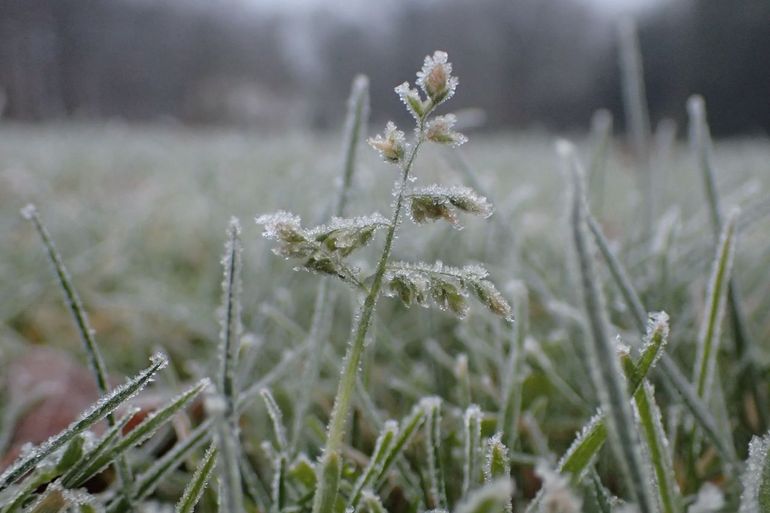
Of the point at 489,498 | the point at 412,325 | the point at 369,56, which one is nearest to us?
the point at 489,498

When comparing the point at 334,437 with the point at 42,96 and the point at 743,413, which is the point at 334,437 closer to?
the point at 743,413

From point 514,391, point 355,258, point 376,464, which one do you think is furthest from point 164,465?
point 355,258

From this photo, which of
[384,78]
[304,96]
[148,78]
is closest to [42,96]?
[148,78]

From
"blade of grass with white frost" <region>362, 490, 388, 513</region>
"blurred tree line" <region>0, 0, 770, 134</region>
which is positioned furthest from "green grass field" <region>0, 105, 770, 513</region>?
"blurred tree line" <region>0, 0, 770, 134</region>

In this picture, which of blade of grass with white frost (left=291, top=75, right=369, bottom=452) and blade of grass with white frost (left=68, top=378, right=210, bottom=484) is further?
blade of grass with white frost (left=291, top=75, right=369, bottom=452)

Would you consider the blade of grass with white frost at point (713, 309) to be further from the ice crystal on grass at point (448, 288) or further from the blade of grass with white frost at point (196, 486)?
the blade of grass with white frost at point (196, 486)

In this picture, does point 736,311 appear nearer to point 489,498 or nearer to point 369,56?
point 489,498

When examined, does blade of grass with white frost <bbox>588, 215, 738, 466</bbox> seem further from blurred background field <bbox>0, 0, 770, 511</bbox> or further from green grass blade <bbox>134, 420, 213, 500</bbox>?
green grass blade <bbox>134, 420, 213, 500</bbox>
